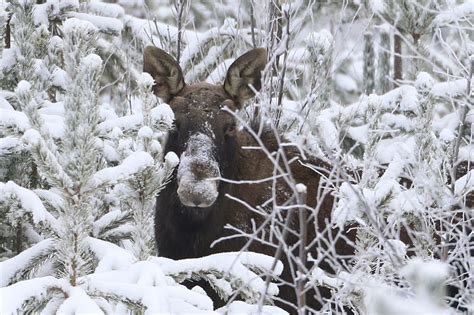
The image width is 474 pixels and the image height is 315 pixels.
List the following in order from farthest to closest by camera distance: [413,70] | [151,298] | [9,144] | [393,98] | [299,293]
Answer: [413,70] → [393,98] → [9,144] → [151,298] → [299,293]

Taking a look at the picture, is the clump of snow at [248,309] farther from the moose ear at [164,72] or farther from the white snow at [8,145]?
the moose ear at [164,72]

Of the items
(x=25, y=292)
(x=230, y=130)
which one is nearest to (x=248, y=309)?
(x=25, y=292)

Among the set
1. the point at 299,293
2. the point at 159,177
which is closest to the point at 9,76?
the point at 159,177

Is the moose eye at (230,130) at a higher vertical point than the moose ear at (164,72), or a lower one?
lower

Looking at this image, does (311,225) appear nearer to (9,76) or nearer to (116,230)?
(116,230)

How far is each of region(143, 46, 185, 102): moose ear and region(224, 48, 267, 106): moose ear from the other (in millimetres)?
390

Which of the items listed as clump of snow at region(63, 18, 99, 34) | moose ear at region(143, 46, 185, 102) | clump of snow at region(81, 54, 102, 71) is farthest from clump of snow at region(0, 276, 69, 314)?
moose ear at region(143, 46, 185, 102)

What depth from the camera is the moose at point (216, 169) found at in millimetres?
6043

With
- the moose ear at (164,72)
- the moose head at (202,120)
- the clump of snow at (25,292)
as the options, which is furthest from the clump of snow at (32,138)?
the moose ear at (164,72)

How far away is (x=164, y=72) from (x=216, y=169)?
4.12 feet

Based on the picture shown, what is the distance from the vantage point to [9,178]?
601cm

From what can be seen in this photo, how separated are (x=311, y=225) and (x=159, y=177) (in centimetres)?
219

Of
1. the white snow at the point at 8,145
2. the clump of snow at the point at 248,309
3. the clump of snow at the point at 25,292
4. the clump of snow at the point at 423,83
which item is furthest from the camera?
the clump of snow at the point at 423,83

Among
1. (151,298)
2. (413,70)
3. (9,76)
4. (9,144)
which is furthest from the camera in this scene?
(413,70)
